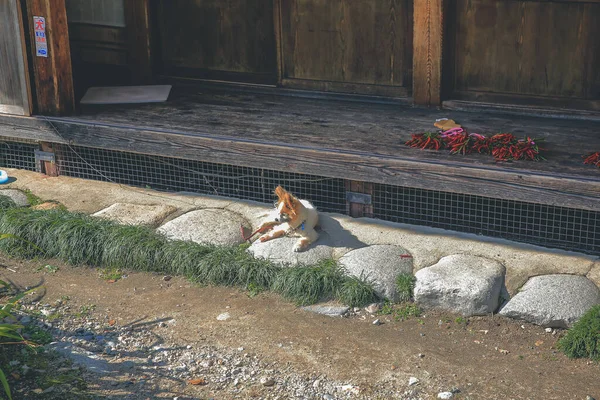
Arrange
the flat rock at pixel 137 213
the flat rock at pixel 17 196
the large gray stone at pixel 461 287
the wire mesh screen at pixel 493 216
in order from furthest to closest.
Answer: the flat rock at pixel 17 196 < the flat rock at pixel 137 213 < the wire mesh screen at pixel 493 216 < the large gray stone at pixel 461 287

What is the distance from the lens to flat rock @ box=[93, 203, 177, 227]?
901 cm

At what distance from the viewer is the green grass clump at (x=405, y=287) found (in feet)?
24.9

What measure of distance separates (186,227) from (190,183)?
4.06 feet

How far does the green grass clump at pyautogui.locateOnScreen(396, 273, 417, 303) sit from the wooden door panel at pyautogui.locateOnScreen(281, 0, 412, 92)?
327cm

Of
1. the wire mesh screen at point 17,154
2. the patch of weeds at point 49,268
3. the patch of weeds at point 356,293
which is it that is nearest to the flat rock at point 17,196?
the wire mesh screen at point 17,154

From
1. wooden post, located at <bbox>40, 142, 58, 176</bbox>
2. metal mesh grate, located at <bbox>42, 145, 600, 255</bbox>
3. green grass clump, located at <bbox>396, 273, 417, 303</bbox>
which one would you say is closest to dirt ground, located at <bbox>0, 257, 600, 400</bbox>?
green grass clump, located at <bbox>396, 273, 417, 303</bbox>

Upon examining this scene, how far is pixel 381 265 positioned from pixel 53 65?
174 inches

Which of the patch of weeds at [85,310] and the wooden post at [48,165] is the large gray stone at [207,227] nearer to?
the patch of weeds at [85,310]

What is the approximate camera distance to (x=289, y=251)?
8203 mm

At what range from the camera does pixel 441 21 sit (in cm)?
960

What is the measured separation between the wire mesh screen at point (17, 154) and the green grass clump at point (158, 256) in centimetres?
162

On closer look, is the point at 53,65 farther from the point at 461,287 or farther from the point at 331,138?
the point at 461,287

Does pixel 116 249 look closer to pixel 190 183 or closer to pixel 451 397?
pixel 190 183

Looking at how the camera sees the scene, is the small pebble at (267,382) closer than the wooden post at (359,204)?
Yes
